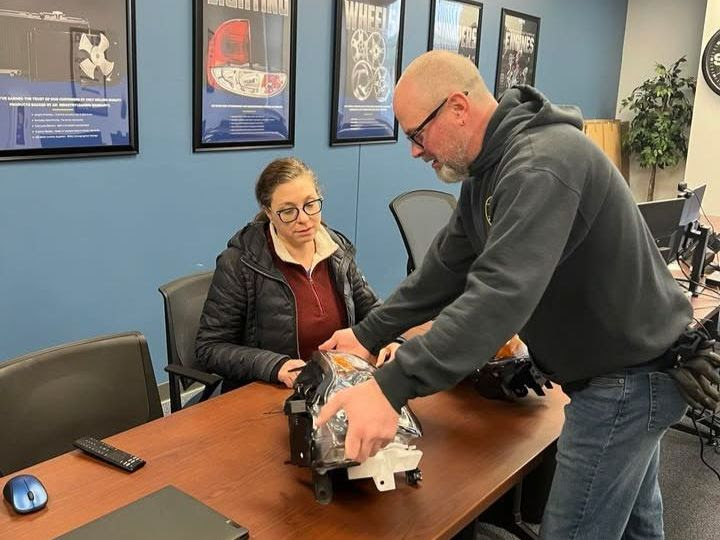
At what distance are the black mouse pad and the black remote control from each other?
150 millimetres

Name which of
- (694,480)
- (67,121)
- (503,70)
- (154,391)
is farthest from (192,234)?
(503,70)

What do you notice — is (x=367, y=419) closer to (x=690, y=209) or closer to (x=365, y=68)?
(x=690, y=209)

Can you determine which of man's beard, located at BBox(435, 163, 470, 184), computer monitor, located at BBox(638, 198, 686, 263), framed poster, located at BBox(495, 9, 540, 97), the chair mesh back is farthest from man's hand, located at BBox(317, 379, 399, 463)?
framed poster, located at BBox(495, 9, 540, 97)

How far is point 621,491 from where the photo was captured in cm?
131

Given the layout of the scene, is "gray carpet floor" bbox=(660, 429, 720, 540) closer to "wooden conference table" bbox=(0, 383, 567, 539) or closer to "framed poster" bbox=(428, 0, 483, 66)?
"wooden conference table" bbox=(0, 383, 567, 539)

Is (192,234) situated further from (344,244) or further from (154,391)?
(154,391)

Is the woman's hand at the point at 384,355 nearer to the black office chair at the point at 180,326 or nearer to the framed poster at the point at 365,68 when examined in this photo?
the black office chair at the point at 180,326

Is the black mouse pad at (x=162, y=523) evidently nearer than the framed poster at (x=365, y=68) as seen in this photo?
Yes

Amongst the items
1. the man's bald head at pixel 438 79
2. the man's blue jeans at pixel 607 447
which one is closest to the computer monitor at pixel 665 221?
the man's blue jeans at pixel 607 447

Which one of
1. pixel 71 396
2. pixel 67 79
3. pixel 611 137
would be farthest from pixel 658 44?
pixel 71 396

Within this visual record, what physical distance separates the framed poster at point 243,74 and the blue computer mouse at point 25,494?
199cm

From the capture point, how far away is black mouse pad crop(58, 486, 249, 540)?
104cm

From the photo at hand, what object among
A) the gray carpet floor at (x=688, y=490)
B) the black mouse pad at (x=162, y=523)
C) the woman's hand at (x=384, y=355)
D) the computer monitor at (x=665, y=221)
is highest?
the computer monitor at (x=665, y=221)

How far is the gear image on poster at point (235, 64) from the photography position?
2.93 metres
